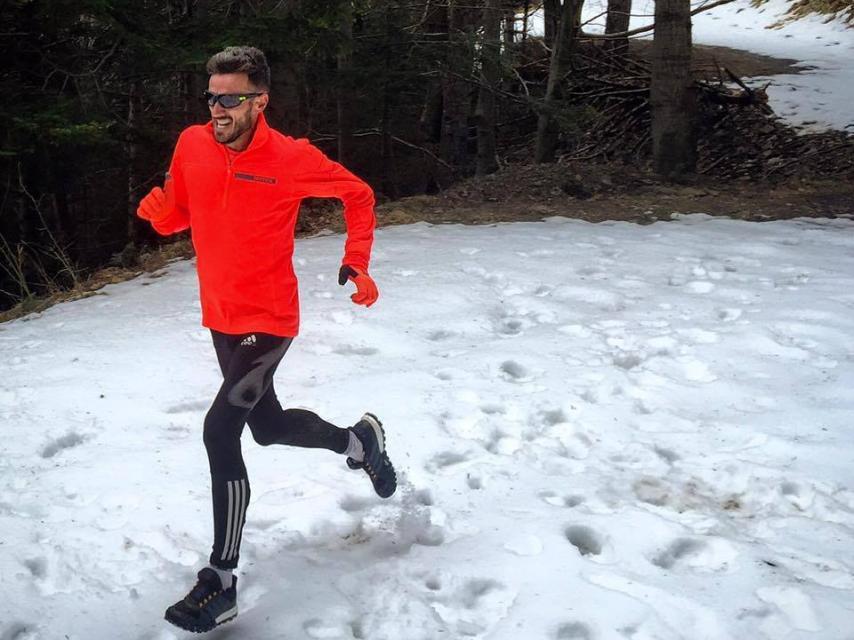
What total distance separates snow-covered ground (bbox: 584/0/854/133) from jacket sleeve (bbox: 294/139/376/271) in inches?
463

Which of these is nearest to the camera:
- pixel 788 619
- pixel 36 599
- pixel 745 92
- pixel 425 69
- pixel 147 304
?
pixel 788 619

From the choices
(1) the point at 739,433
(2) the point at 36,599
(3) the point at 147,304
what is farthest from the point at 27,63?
(1) the point at 739,433

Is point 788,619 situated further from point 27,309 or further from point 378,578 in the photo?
point 27,309

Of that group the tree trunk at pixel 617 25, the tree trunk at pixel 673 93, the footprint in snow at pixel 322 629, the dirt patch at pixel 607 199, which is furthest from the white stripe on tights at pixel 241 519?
the tree trunk at pixel 617 25

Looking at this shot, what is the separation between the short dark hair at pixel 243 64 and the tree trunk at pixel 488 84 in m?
9.24

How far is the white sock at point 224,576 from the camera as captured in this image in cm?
330

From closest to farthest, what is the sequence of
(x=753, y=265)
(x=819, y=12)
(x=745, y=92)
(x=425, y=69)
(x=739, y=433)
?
1. (x=739, y=433)
2. (x=753, y=265)
3. (x=425, y=69)
4. (x=745, y=92)
5. (x=819, y=12)

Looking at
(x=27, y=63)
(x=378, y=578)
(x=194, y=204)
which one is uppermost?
(x=27, y=63)

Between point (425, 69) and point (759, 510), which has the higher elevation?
point (425, 69)

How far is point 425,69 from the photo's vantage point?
12430 millimetres

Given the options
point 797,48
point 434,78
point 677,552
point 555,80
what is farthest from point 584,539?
point 797,48

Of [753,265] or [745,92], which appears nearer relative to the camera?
[753,265]

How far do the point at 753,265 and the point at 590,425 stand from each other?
391 cm

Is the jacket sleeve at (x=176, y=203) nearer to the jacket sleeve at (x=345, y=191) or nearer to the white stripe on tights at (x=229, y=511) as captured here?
the jacket sleeve at (x=345, y=191)
